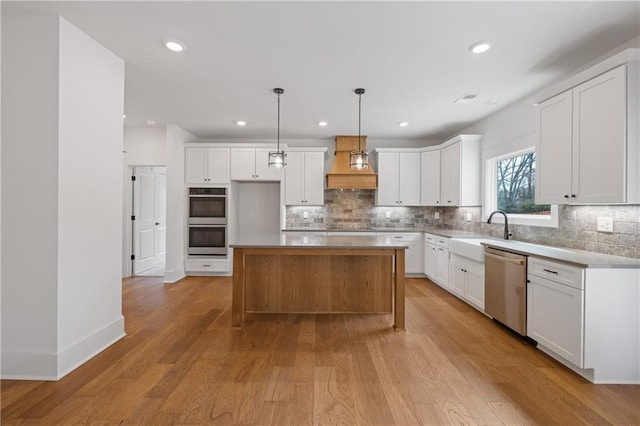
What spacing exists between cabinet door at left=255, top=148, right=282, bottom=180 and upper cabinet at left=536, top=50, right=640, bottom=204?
12.8 ft

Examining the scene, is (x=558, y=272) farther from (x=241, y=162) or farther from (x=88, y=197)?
(x=241, y=162)

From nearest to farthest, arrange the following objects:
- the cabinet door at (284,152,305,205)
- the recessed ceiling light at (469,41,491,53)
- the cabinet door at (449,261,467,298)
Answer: the recessed ceiling light at (469,41,491,53) < the cabinet door at (449,261,467,298) < the cabinet door at (284,152,305,205)

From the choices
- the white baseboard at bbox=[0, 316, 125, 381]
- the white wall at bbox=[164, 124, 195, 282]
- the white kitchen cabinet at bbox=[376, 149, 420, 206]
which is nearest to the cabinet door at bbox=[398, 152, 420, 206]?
the white kitchen cabinet at bbox=[376, 149, 420, 206]

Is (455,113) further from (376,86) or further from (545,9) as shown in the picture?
(545,9)

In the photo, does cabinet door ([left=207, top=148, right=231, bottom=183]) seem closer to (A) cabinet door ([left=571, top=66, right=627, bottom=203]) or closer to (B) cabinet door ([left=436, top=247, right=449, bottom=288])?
(B) cabinet door ([left=436, top=247, right=449, bottom=288])

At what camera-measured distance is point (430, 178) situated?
563cm

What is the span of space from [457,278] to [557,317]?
71.9 inches

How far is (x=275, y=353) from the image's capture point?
8.75 ft

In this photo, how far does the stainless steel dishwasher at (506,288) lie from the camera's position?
2859mm

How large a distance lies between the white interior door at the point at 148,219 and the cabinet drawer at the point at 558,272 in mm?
5922

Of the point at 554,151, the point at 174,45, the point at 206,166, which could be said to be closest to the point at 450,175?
the point at 554,151

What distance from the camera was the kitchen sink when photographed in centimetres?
368

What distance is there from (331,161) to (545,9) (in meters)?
4.17

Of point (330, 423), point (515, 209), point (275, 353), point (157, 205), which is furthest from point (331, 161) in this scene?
point (330, 423)
